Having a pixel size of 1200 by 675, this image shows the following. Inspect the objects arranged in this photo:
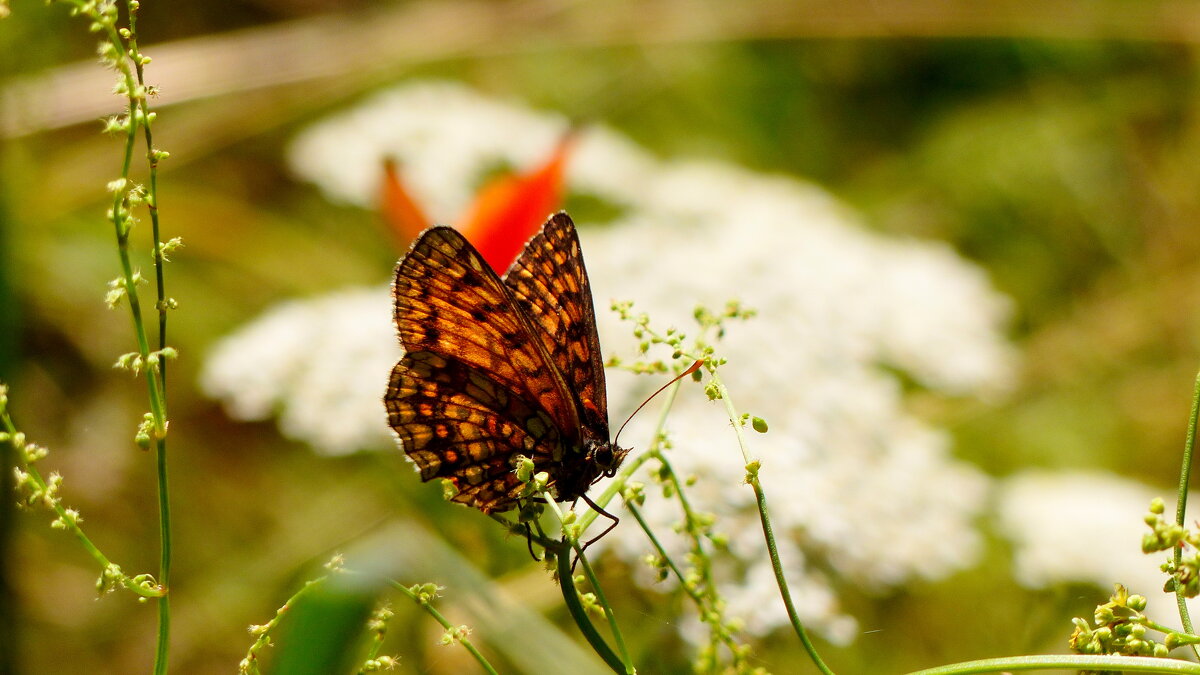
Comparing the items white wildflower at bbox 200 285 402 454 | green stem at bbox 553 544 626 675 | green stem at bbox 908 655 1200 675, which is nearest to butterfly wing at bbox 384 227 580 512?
green stem at bbox 553 544 626 675

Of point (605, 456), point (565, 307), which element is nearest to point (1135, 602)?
point (605, 456)

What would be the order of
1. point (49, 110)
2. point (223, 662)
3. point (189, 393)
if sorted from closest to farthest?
point (223, 662) → point (49, 110) → point (189, 393)

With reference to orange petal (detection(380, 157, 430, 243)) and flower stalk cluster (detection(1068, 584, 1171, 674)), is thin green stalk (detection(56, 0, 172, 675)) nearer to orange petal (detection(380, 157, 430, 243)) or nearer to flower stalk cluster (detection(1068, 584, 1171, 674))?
flower stalk cluster (detection(1068, 584, 1171, 674))

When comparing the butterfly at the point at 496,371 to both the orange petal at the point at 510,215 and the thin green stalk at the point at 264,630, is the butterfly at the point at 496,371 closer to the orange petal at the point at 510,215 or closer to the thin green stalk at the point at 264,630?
the thin green stalk at the point at 264,630

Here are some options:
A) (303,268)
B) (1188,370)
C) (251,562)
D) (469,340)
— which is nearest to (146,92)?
→ (469,340)

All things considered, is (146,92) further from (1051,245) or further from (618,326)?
(1051,245)

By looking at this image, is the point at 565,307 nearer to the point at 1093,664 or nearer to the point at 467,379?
the point at 467,379

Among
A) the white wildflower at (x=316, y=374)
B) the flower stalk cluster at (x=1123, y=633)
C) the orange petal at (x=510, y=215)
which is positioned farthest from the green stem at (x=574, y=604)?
the orange petal at (x=510, y=215)
